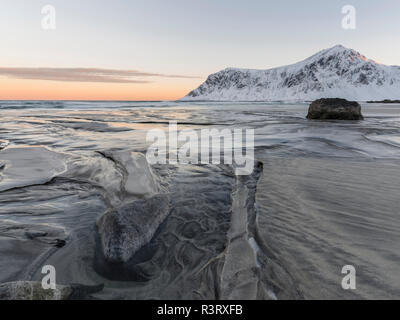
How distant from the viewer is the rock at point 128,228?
1886 mm

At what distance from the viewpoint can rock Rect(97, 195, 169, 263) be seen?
189 cm

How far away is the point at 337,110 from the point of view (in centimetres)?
1498

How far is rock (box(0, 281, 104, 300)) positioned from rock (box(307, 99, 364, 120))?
1705 cm

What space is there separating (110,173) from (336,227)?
3.34 meters

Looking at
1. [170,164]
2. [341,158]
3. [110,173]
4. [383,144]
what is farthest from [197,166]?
[383,144]

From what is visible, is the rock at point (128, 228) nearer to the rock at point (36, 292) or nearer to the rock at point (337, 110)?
the rock at point (36, 292)

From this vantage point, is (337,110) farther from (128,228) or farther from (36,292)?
(36,292)

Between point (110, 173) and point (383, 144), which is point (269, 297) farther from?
point (383, 144)
